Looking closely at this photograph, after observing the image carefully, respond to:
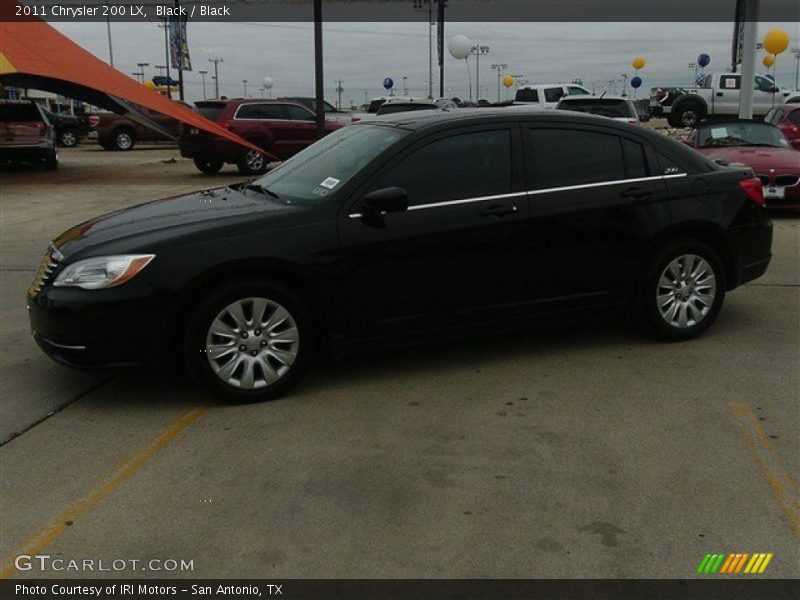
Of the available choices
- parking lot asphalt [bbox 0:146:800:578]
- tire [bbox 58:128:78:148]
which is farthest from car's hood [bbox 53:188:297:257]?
tire [bbox 58:128:78:148]

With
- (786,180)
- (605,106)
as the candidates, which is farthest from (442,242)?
(605,106)

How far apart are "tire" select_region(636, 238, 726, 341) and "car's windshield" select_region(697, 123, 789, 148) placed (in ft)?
23.3

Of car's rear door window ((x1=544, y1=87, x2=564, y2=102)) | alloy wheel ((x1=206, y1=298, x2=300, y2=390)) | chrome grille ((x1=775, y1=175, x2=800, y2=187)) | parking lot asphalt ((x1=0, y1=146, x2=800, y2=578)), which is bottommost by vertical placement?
parking lot asphalt ((x1=0, y1=146, x2=800, y2=578))

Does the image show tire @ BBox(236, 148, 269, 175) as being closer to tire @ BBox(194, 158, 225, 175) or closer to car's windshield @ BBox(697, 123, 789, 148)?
tire @ BBox(194, 158, 225, 175)

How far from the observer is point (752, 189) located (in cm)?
584

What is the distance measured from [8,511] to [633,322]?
4237 mm

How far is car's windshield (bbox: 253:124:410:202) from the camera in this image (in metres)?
4.95

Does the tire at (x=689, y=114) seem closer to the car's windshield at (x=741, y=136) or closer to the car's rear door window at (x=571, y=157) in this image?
the car's windshield at (x=741, y=136)

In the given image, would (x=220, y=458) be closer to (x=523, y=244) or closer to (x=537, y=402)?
(x=537, y=402)

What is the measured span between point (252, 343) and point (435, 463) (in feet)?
4.37

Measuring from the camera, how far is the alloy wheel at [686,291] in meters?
5.54
